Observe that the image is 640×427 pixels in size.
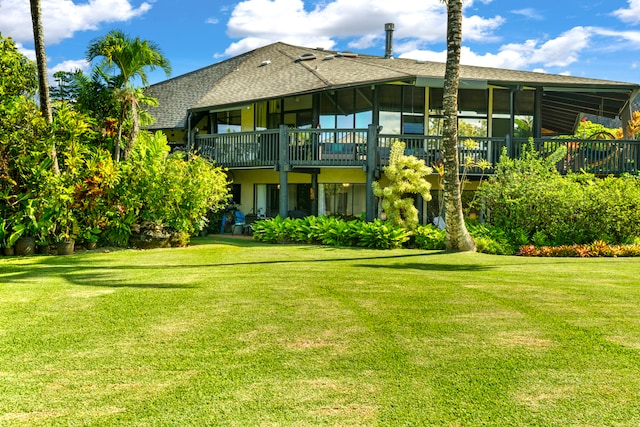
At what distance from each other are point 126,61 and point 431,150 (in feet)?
34.8

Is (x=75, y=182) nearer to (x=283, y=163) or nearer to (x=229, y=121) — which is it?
(x=283, y=163)

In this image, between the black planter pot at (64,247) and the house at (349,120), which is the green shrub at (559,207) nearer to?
the house at (349,120)

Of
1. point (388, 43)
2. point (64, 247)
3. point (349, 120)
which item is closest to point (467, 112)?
point (349, 120)

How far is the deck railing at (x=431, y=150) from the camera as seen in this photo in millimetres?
17797

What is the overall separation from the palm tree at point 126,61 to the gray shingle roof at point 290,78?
121 inches

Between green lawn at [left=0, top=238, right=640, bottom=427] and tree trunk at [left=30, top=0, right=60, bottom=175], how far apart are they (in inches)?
209

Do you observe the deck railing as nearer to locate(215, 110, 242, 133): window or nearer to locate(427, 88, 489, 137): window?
locate(427, 88, 489, 137): window

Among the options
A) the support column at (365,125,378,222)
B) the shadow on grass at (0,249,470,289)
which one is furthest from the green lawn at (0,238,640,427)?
the support column at (365,125,378,222)

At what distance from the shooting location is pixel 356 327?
6602 millimetres

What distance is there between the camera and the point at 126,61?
18.1 m

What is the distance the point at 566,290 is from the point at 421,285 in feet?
7.47

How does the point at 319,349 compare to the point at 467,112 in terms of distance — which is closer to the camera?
the point at 319,349

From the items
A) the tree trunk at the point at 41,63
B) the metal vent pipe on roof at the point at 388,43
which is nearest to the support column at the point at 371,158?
the tree trunk at the point at 41,63

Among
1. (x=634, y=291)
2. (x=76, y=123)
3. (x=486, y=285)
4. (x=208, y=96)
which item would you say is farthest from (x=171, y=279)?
(x=208, y=96)
